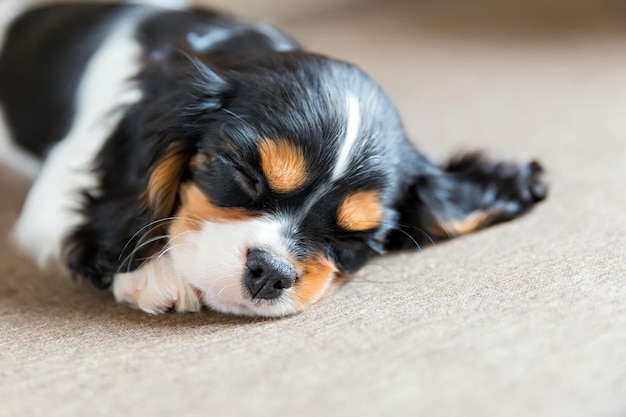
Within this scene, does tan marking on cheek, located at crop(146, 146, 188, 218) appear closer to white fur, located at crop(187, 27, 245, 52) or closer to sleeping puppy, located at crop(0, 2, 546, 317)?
sleeping puppy, located at crop(0, 2, 546, 317)

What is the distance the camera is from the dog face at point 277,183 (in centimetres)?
156

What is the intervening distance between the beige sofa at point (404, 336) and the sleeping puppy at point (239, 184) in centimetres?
7

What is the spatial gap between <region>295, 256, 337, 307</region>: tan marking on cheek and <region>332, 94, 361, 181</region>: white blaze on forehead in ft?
0.61

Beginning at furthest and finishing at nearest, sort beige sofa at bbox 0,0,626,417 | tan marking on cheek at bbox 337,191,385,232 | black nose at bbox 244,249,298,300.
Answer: tan marking on cheek at bbox 337,191,385,232 < black nose at bbox 244,249,298,300 < beige sofa at bbox 0,0,626,417

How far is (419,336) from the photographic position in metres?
1.40

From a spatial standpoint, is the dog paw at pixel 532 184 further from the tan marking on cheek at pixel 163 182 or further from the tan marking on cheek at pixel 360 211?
the tan marking on cheek at pixel 163 182

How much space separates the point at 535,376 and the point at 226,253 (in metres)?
0.65

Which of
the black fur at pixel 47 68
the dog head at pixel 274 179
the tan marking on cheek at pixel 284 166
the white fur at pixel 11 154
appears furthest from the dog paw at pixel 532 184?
the white fur at pixel 11 154

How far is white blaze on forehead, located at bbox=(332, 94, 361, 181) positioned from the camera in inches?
63.4

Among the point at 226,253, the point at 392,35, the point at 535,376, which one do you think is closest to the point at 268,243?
the point at 226,253

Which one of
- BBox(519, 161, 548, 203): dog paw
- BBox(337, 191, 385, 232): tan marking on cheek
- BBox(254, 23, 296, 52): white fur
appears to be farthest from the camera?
BBox(254, 23, 296, 52): white fur

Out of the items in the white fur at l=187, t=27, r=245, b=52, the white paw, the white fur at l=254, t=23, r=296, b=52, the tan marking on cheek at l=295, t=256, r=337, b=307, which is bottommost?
the white paw

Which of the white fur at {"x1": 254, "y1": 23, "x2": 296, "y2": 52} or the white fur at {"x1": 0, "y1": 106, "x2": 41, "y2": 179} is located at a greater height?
the white fur at {"x1": 254, "y1": 23, "x2": 296, "y2": 52}

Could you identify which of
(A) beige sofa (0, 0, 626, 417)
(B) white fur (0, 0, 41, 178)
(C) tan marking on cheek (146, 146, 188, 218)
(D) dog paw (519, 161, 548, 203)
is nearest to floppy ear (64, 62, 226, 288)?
(C) tan marking on cheek (146, 146, 188, 218)
